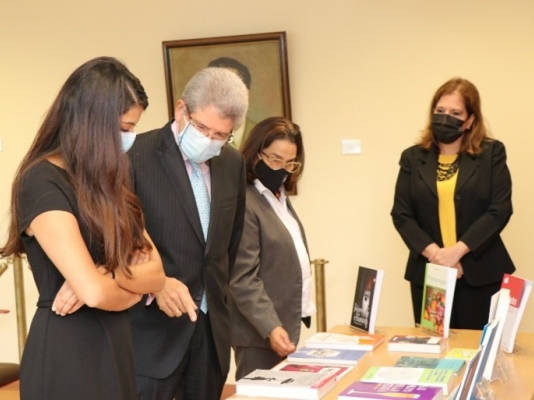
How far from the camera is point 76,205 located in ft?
7.31

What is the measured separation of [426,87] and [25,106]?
275 cm

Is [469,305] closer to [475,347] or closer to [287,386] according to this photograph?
[475,347]

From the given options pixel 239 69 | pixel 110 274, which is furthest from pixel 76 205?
pixel 239 69

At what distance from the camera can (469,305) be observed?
428cm

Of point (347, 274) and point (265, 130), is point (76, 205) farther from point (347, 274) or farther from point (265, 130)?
point (347, 274)

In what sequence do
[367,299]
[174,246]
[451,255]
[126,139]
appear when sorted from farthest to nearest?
[451,255]
[367,299]
[174,246]
[126,139]

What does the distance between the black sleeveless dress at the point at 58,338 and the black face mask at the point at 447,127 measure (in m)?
2.42

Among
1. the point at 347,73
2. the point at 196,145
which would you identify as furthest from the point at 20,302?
the point at 196,145

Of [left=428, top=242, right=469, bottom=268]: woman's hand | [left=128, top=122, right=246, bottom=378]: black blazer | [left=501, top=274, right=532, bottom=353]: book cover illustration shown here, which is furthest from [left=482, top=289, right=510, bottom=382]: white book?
[left=428, top=242, right=469, bottom=268]: woman's hand

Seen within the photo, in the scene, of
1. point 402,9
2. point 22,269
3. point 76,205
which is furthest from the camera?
point 22,269

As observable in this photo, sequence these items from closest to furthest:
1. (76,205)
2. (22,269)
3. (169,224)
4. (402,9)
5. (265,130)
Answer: (76,205) < (169,224) < (265,130) < (402,9) < (22,269)

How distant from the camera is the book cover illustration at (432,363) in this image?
2.92 meters

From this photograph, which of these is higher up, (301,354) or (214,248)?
(214,248)

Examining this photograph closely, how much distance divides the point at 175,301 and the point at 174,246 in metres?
0.27
